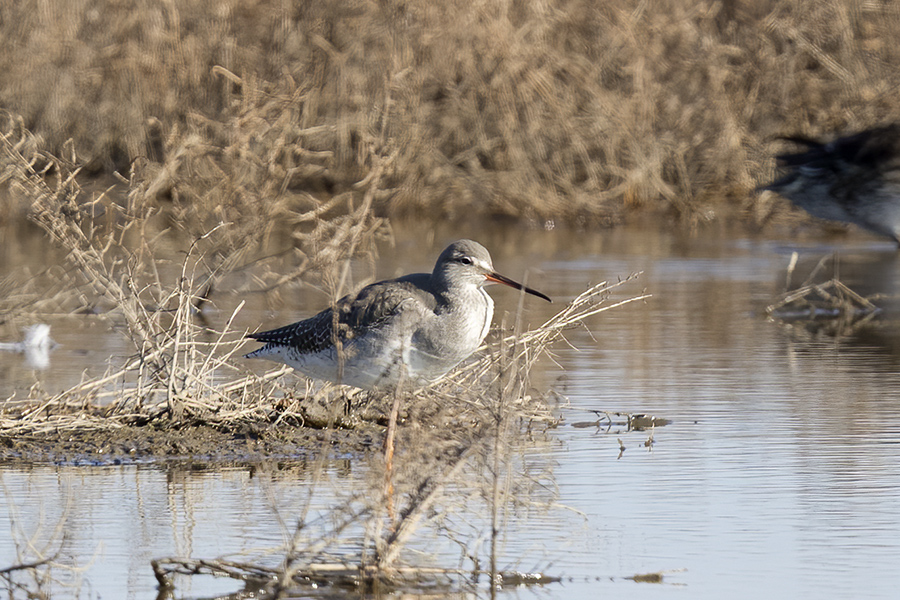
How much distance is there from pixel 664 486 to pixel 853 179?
570cm

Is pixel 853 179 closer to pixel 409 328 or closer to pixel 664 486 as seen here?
pixel 409 328

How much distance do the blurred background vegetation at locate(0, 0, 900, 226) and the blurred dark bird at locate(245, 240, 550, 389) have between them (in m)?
11.7

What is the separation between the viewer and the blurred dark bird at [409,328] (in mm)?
7133

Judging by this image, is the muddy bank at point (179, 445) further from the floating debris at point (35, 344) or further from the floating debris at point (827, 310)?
the floating debris at point (827, 310)

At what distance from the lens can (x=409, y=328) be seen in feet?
23.6

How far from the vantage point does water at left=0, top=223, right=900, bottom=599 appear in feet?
17.5

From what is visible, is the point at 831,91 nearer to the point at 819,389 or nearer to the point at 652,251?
the point at 652,251

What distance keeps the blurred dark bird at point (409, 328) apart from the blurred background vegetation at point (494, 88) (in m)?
11.7

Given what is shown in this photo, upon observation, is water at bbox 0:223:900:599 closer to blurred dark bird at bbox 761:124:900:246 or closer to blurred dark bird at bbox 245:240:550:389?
blurred dark bird at bbox 245:240:550:389

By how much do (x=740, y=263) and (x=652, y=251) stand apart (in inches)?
44.6

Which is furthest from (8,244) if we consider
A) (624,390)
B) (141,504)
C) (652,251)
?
(141,504)

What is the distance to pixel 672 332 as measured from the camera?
36.5 ft

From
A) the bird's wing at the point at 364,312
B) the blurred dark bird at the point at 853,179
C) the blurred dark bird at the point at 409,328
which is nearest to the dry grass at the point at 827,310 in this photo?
the blurred dark bird at the point at 853,179

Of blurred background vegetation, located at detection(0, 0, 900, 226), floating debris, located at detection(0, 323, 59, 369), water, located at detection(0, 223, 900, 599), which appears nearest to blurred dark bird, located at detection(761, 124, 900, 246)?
water, located at detection(0, 223, 900, 599)
